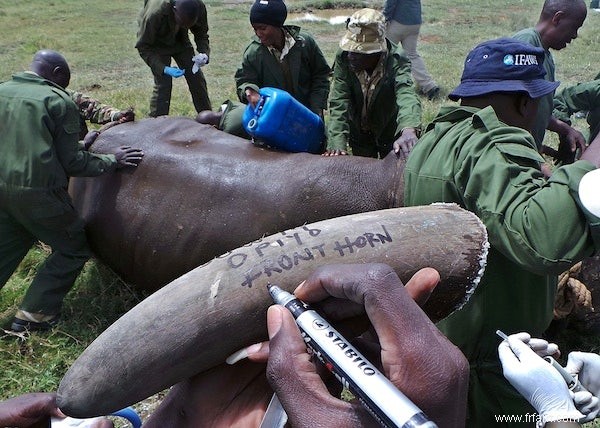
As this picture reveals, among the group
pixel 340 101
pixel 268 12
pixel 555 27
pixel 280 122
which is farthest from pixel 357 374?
pixel 268 12

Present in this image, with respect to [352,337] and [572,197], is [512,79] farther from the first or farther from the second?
[352,337]

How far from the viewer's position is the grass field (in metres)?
3.88

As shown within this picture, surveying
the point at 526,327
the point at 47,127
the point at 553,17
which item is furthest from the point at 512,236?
the point at 553,17

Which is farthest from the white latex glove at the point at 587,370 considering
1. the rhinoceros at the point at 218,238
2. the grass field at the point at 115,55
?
the grass field at the point at 115,55

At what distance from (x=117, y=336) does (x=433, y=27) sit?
44.1ft

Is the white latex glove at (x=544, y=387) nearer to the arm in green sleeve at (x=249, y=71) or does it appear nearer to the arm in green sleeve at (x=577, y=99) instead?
the arm in green sleeve at (x=577, y=99)

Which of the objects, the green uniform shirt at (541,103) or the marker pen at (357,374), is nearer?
the marker pen at (357,374)

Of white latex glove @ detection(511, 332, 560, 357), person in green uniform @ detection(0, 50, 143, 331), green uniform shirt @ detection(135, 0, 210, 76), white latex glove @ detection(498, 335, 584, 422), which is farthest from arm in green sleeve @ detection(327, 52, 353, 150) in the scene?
white latex glove @ detection(498, 335, 584, 422)

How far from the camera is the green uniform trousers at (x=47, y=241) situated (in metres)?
3.81

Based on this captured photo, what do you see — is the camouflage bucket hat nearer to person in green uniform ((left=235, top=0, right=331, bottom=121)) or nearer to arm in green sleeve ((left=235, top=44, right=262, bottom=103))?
person in green uniform ((left=235, top=0, right=331, bottom=121))

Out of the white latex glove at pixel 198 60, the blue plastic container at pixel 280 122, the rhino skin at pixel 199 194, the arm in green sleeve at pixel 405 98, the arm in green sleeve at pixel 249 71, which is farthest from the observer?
the white latex glove at pixel 198 60

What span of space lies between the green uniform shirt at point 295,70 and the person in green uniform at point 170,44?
1378mm

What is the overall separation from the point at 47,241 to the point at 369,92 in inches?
92.9

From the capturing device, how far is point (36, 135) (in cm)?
361
